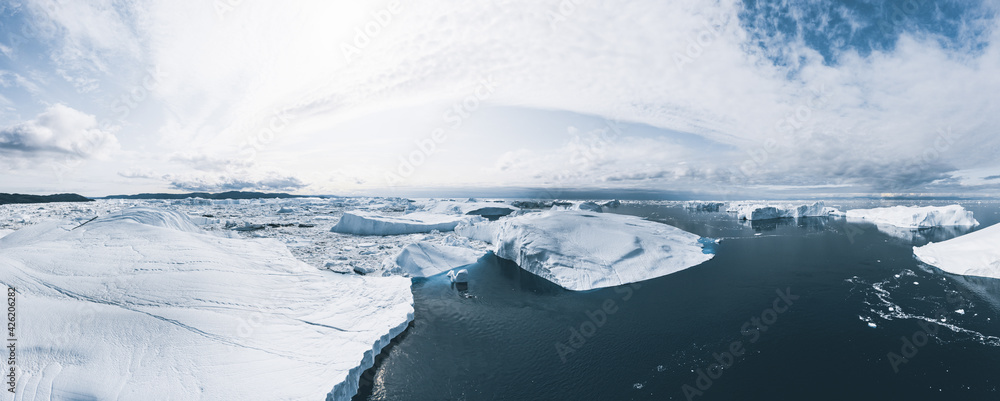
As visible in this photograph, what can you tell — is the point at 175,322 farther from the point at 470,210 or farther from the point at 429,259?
the point at 470,210

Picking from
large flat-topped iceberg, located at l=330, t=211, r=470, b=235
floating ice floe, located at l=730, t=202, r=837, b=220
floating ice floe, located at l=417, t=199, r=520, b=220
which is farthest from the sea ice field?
floating ice floe, located at l=417, t=199, r=520, b=220

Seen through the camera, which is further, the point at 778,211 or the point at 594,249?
the point at 778,211

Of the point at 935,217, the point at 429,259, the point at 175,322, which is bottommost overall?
the point at 935,217

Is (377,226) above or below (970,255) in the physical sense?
above

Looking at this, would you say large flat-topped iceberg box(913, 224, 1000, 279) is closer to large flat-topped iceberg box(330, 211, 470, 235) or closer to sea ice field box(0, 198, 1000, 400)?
sea ice field box(0, 198, 1000, 400)

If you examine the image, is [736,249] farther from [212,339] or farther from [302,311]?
[212,339]

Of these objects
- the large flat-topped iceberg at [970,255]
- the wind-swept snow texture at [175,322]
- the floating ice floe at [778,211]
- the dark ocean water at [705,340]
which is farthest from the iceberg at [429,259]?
the floating ice floe at [778,211]

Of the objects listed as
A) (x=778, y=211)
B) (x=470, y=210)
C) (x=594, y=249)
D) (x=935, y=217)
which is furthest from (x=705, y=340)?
(x=778, y=211)
